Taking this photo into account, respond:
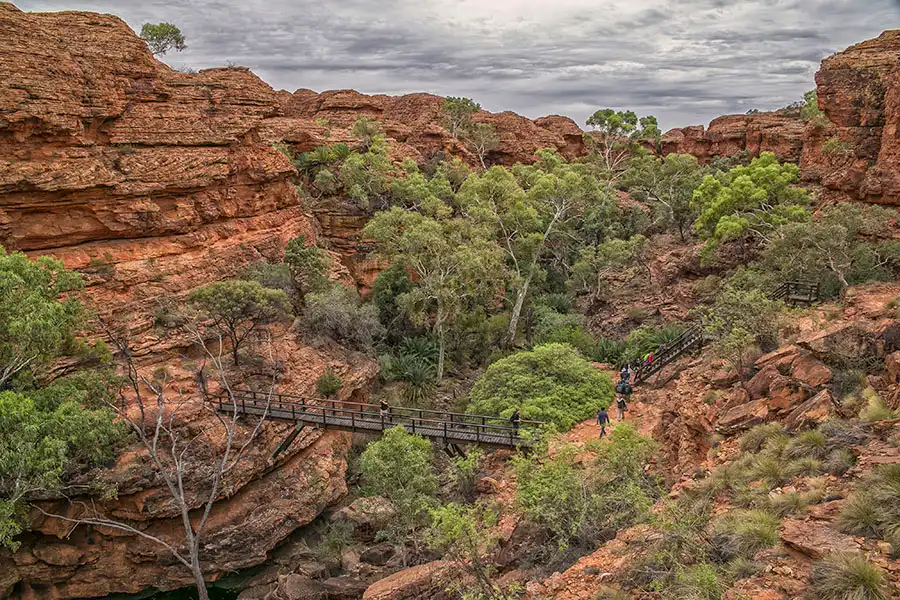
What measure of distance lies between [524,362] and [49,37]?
2207cm

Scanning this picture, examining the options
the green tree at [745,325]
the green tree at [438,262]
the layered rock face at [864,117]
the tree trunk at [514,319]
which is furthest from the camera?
the tree trunk at [514,319]

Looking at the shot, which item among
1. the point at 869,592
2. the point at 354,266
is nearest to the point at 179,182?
the point at 354,266

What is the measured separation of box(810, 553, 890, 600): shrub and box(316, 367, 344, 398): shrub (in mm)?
17627

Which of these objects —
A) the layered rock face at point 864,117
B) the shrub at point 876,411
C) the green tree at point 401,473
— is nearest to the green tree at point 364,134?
the layered rock face at point 864,117

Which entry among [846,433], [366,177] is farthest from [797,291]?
[366,177]

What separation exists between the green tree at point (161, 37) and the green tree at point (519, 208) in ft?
74.6

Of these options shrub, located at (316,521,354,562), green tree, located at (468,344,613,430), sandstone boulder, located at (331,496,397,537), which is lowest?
shrub, located at (316,521,354,562)

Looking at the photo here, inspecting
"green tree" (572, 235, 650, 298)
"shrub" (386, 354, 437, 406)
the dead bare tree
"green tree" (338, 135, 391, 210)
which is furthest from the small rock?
"green tree" (338, 135, 391, 210)

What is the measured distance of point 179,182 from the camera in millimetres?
24219

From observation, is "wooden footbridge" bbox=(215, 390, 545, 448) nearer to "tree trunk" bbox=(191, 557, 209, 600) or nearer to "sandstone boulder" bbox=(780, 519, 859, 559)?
"tree trunk" bbox=(191, 557, 209, 600)

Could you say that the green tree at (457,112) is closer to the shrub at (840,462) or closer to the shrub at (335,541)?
the shrub at (335,541)

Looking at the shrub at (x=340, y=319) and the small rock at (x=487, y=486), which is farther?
the shrub at (x=340, y=319)

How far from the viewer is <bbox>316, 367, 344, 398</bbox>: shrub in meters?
22.0

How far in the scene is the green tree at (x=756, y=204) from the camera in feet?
84.4
